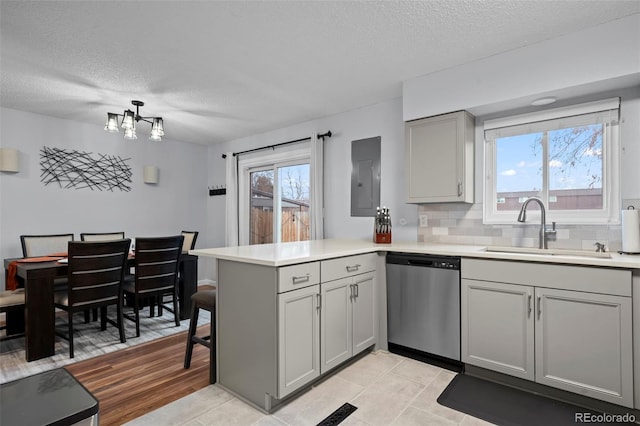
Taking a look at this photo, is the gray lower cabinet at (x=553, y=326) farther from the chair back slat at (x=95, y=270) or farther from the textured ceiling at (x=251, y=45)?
the chair back slat at (x=95, y=270)

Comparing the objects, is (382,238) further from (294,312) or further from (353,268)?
(294,312)

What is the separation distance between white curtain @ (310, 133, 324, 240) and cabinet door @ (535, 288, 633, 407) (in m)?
2.39

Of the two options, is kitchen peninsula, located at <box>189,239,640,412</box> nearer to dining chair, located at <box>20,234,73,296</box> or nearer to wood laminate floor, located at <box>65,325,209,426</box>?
wood laminate floor, located at <box>65,325,209,426</box>

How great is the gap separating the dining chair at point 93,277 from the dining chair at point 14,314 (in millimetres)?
264

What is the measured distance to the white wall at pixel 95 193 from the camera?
3797mm

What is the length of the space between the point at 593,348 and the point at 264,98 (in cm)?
334

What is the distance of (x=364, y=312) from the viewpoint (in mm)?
2574

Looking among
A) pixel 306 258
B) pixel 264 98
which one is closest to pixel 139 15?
pixel 264 98

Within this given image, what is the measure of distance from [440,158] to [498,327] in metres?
1.40

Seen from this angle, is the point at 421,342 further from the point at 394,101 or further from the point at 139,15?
the point at 139,15

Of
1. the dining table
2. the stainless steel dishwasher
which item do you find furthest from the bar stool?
the stainless steel dishwasher

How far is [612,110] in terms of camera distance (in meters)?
2.34

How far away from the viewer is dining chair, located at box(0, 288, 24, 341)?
282 centimetres

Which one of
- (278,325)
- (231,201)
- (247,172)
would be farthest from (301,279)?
(247,172)
